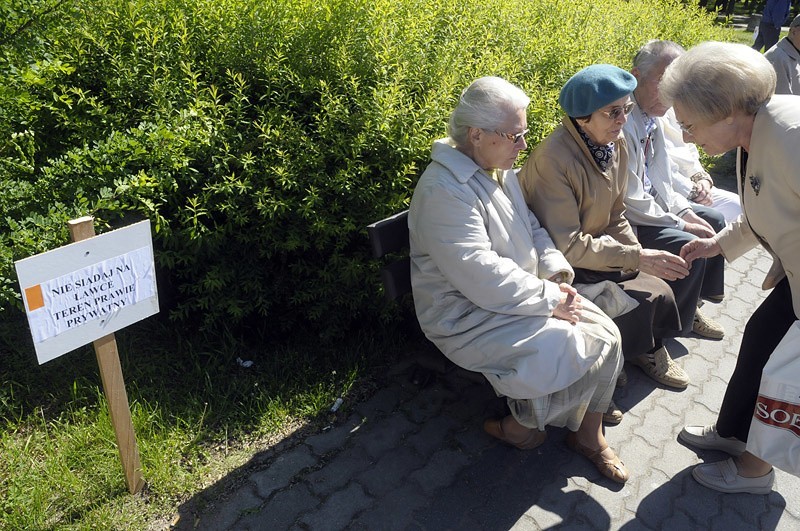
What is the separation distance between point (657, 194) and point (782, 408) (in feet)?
6.01

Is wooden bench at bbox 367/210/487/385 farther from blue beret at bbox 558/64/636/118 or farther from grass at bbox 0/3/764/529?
blue beret at bbox 558/64/636/118

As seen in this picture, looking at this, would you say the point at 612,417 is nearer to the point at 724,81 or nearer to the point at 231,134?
the point at 724,81

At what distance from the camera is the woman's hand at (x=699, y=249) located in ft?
11.0

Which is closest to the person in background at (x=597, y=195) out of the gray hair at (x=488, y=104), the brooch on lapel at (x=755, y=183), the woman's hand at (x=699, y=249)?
Answer: the woman's hand at (x=699, y=249)

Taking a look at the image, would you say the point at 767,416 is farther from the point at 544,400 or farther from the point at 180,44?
the point at 180,44

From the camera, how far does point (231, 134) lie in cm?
307

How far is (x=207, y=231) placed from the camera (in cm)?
304

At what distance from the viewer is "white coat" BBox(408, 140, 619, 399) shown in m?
2.70

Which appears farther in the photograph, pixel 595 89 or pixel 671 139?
pixel 671 139

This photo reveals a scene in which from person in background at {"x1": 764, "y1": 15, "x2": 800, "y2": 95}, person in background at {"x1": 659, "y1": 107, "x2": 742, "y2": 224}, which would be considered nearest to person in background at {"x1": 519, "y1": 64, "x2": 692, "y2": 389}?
person in background at {"x1": 659, "y1": 107, "x2": 742, "y2": 224}

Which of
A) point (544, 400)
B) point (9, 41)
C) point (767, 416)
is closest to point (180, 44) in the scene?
point (9, 41)

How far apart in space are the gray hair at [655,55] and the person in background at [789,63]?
1829 mm

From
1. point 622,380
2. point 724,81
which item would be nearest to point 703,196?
point 622,380

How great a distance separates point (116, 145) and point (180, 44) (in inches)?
30.2
